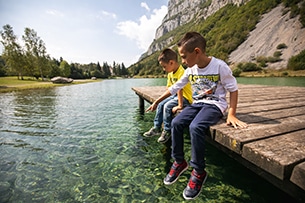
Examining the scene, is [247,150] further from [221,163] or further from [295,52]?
[295,52]

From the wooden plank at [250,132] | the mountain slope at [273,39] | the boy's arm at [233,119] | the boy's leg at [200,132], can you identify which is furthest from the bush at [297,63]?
the boy's leg at [200,132]

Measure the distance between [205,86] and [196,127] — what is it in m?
0.89

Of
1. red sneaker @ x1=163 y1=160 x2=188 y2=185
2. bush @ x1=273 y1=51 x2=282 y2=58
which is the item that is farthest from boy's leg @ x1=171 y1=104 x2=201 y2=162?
bush @ x1=273 y1=51 x2=282 y2=58

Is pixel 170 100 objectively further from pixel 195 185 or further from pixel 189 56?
pixel 195 185

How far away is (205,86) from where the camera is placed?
2.84m

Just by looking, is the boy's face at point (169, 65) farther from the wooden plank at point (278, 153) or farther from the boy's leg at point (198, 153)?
the wooden plank at point (278, 153)

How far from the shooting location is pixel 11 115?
345 inches

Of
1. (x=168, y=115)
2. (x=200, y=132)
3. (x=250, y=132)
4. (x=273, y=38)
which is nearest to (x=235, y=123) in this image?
(x=250, y=132)

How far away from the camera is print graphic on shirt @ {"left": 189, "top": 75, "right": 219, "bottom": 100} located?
277 centimetres

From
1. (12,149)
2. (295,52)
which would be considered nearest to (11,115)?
(12,149)

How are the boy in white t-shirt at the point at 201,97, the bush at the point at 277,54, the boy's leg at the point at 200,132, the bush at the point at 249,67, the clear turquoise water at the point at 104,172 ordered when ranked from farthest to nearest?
the bush at the point at 277,54 → the bush at the point at 249,67 → the clear turquoise water at the point at 104,172 → the boy in white t-shirt at the point at 201,97 → the boy's leg at the point at 200,132

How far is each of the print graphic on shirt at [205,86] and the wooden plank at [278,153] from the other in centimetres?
113

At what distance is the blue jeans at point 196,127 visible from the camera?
228cm

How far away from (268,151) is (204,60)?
1724mm
